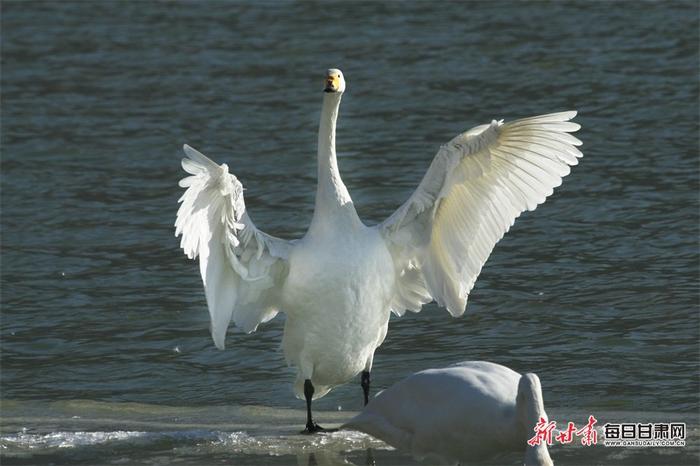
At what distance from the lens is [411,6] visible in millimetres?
21109

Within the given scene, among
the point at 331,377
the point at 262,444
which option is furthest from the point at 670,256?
the point at 262,444

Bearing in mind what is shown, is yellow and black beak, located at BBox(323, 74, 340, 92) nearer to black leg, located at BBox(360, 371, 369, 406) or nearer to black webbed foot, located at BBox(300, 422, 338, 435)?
black leg, located at BBox(360, 371, 369, 406)

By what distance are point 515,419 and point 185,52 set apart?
1331 cm

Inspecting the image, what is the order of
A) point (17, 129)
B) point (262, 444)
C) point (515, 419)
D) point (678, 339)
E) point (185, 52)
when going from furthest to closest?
point (185, 52)
point (17, 129)
point (678, 339)
point (262, 444)
point (515, 419)

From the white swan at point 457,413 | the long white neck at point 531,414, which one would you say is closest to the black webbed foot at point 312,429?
the white swan at point 457,413

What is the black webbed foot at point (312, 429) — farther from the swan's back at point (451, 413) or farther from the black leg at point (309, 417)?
the swan's back at point (451, 413)

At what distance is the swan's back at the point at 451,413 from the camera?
666 cm

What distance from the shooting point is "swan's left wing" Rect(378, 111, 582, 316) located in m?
7.79

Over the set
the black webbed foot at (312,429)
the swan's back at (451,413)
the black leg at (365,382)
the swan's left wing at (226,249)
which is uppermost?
the swan's left wing at (226,249)

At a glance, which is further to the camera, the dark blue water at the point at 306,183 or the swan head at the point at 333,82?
the dark blue water at the point at 306,183

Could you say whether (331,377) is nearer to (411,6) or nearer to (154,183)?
(154,183)

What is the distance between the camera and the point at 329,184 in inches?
318

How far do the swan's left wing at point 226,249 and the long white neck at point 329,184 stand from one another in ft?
0.95

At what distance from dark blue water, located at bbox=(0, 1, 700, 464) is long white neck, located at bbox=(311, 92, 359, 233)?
53.1 inches
